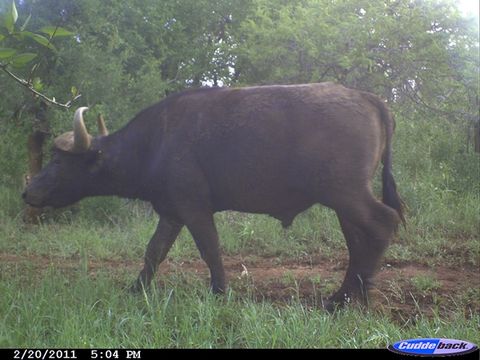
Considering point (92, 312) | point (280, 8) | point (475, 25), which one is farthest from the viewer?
point (280, 8)

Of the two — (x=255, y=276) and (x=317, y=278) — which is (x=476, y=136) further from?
(x=255, y=276)

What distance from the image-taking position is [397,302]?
Result: 5.88 m

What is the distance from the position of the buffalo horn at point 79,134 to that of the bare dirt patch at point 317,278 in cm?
109

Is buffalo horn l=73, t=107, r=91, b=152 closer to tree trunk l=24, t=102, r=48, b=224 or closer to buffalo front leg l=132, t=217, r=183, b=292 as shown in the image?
buffalo front leg l=132, t=217, r=183, b=292

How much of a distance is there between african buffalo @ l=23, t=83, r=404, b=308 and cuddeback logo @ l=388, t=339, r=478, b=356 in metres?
2.62

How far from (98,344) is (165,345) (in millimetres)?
425

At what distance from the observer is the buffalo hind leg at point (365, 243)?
5.60 metres

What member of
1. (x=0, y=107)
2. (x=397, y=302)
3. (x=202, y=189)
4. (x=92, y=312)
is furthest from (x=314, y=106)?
(x=0, y=107)

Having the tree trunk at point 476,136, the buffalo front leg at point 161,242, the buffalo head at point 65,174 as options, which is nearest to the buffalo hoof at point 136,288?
the buffalo front leg at point 161,242

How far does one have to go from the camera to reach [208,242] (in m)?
5.98

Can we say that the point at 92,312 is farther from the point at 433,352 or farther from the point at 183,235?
the point at 183,235

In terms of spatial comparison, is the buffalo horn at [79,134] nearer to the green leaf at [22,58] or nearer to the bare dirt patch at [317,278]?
the bare dirt patch at [317,278]

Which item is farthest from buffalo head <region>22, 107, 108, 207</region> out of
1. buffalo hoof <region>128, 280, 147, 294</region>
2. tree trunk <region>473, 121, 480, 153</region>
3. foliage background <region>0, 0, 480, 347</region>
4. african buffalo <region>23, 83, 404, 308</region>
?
tree trunk <region>473, 121, 480, 153</region>

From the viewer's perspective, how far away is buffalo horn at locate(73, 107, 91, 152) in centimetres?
602
